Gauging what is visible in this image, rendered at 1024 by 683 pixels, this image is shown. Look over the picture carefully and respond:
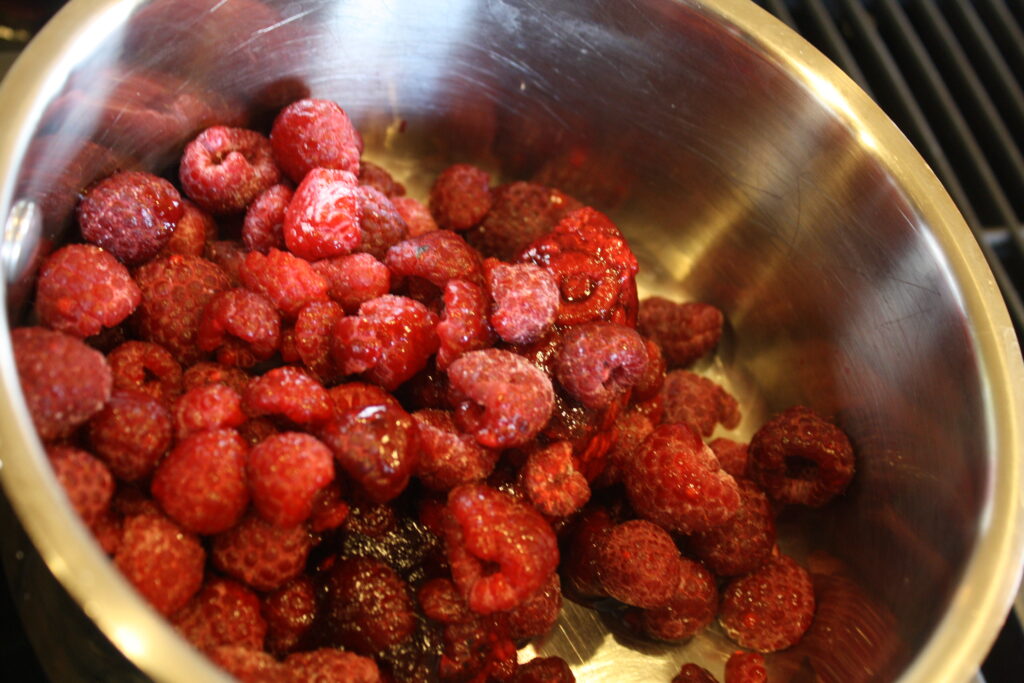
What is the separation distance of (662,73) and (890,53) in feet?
2.24

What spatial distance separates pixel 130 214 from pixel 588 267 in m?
0.71

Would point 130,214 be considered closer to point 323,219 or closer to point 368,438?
point 323,219

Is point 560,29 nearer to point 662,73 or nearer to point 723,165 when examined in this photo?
point 662,73

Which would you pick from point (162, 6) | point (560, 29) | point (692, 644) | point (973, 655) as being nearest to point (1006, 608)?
point (973, 655)

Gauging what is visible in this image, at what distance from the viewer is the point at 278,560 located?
109 cm

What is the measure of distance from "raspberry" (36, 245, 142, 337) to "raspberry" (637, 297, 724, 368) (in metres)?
0.95

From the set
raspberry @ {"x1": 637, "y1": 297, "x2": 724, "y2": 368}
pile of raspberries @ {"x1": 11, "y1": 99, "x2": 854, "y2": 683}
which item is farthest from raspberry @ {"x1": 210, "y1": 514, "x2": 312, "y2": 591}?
raspberry @ {"x1": 637, "y1": 297, "x2": 724, "y2": 368}

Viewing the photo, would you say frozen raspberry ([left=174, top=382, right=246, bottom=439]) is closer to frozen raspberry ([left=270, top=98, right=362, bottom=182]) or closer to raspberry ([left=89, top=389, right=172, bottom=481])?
raspberry ([left=89, top=389, right=172, bottom=481])

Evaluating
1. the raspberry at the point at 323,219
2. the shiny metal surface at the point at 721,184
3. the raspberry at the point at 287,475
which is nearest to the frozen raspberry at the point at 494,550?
the raspberry at the point at 287,475

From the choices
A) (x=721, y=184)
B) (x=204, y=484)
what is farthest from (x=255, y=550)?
(x=721, y=184)

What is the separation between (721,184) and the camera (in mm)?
1659

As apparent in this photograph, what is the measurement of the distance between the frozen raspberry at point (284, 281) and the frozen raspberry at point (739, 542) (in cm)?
73

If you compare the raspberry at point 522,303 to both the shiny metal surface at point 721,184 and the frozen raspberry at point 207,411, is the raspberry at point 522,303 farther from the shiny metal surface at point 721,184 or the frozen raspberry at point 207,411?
the shiny metal surface at point 721,184

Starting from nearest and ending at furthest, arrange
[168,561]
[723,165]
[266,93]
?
[168,561]
[266,93]
[723,165]
